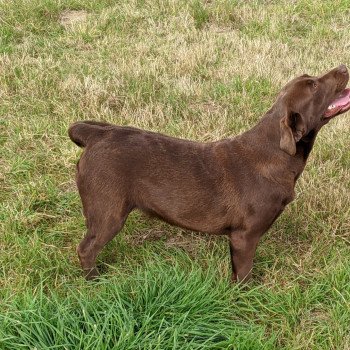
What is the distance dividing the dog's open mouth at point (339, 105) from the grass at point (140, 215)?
95 centimetres

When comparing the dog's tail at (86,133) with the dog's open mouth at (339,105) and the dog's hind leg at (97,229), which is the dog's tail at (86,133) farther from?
→ the dog's open mouth at (339,105)

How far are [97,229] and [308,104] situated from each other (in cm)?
150

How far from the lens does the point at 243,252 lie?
339 cm

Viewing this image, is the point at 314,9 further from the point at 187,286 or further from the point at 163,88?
the point at 187,286

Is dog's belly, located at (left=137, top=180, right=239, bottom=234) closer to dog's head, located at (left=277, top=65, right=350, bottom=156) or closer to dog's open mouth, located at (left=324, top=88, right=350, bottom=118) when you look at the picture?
dog's head, located at (left=277, top=65, right=350, bottom=156)

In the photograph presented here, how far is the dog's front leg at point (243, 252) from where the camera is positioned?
3.38m

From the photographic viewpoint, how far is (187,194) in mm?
3387

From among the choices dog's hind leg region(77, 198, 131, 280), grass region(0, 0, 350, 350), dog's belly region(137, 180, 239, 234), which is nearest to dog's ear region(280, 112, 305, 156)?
dog's belly region(137, 180, 239, 234)

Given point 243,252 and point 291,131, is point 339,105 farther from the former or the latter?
point 243,252

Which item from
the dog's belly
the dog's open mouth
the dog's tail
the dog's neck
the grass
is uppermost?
the dog's open mouth

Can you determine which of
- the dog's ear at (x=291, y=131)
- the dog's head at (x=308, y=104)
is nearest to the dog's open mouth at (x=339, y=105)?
the dog's head at (x=308, y=104)

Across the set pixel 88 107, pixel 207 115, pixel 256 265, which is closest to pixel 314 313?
pixel 256 265

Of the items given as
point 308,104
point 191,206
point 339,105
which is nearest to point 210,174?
point 191,206

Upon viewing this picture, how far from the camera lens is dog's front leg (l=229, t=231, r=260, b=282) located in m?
3.38
